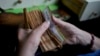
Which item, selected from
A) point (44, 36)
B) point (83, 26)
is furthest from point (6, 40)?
point (83, 26)

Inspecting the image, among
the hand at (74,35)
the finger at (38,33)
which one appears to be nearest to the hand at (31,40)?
the finger at (38,33)

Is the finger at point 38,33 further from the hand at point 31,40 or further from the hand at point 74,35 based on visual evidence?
the hand at point 74,35

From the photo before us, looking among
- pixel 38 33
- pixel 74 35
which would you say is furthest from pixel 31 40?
pixel 74 35

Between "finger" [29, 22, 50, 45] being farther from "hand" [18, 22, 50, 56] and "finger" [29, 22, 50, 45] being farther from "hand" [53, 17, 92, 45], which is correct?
"hand" [53, 17, 92, 45]

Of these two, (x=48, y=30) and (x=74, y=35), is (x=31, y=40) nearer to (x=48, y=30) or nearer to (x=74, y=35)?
(x=48, y=30)

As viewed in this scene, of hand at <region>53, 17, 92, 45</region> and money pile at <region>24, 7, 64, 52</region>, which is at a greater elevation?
money pile at <region>24, 7, 64, 52</region>

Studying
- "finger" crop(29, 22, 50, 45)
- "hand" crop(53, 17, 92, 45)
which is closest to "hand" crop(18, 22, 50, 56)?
"finger" crop(29, 22, 50, 45)

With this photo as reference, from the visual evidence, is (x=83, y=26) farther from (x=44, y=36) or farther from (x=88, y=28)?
(x=44, y=36)

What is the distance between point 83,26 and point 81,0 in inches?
7.1

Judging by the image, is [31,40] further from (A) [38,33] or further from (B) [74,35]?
(B) [74,35]

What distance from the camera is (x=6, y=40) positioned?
0.72 m

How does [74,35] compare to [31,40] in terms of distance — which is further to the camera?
[74,35]

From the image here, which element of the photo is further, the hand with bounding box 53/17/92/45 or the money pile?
the hand with bounding box 53/17/92/45

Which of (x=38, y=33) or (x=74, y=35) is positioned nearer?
(x=38, y=33)
